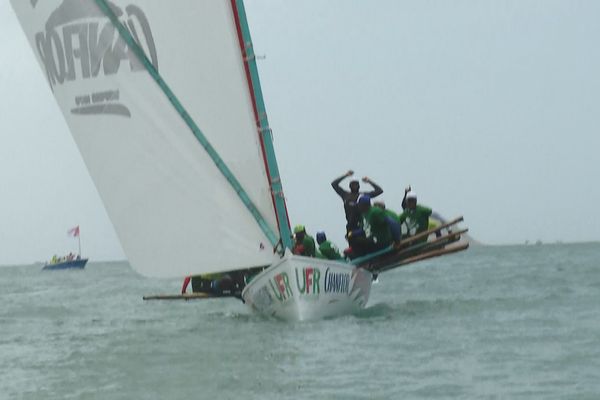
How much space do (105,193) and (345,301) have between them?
431cm

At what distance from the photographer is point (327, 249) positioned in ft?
74.0

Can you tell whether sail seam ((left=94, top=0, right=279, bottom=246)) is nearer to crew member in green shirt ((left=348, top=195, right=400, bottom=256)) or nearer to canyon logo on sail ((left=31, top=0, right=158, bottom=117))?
canyon logo on sail ((left=31, top=0, right=158, bottom=117))

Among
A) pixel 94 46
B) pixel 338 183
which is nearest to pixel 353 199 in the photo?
pixel 338 183

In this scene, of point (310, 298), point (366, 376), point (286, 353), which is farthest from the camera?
point (310, 298)

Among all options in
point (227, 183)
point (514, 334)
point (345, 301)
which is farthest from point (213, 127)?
point (514, 334)

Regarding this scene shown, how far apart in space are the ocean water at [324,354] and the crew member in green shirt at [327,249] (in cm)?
123

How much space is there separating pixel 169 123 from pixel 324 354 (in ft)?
16.7

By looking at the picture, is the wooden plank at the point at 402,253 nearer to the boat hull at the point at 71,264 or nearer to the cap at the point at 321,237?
the cap at the point at 321,237

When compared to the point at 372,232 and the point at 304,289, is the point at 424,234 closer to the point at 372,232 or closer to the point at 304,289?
the point at 372,232

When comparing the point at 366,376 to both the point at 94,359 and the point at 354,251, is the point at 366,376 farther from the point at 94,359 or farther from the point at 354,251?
the point at 354,251

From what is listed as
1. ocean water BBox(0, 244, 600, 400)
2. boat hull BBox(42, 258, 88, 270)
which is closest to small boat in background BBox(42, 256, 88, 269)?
boat hull BBox(42, 258, 88, 270)

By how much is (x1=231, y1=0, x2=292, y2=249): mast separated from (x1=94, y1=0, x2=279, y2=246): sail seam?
0.25 meters

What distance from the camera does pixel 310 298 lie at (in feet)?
63.8

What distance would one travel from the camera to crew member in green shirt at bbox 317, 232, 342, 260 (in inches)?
887
